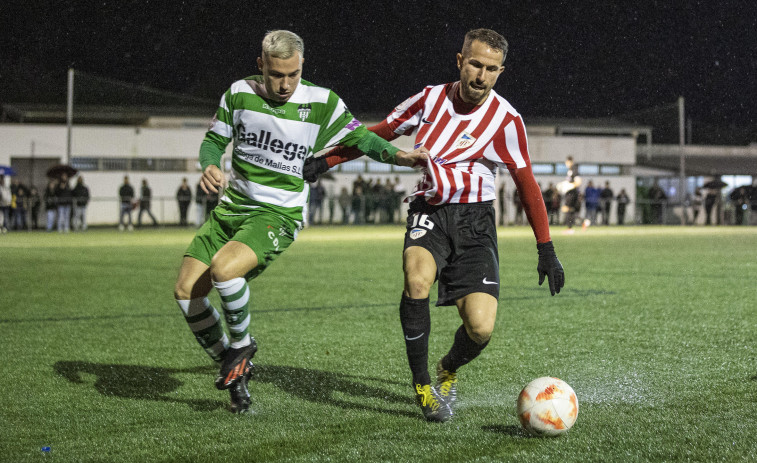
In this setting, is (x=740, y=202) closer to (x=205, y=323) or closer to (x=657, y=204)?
(x=657, y=204)

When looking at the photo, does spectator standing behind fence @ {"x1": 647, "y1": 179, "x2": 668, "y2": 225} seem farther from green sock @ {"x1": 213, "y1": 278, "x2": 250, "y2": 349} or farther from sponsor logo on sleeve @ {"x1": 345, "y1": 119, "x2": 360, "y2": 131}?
green sock @ {"x1": 213, "y1": 278, "x2": 250, "y2": 349}

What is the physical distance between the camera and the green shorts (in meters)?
4.30

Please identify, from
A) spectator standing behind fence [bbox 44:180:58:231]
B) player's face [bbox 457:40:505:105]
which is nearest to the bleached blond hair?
player's face [bbox 457:40:505:105]

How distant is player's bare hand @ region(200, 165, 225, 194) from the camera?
4.02 meters

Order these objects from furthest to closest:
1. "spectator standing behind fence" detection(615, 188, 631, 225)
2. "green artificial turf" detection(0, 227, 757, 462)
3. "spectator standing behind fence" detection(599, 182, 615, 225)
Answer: "spectator standing behind fence" detection(615, 188, 631, 225) < "spectator standing behind fence" detection(599, 182, 615, 225) < "green artificial turf" detection(0, 227, 757, 462)

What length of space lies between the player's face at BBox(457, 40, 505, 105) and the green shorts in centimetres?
122

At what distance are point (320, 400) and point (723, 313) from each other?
15.2ft

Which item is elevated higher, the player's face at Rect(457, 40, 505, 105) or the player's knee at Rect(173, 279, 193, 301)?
the player's face at Rect(457, 40, 505, 105)

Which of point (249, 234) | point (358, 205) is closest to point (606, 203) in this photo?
point (358, 205)

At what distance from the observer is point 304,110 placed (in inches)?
175

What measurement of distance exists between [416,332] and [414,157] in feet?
2.86

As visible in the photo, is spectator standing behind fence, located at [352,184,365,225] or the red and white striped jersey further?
spectator standing behind fence, located at [352,184,365,225]

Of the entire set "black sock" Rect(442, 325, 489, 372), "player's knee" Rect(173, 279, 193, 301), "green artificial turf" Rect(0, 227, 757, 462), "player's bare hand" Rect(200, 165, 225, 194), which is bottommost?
"green artificial turf" Rect(0, 227, 757, 462)

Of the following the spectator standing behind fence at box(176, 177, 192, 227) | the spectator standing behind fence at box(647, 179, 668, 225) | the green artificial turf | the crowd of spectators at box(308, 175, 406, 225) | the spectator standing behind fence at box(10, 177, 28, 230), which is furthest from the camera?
the spectator standing behind fence at box(647, 179, 668, 225)
